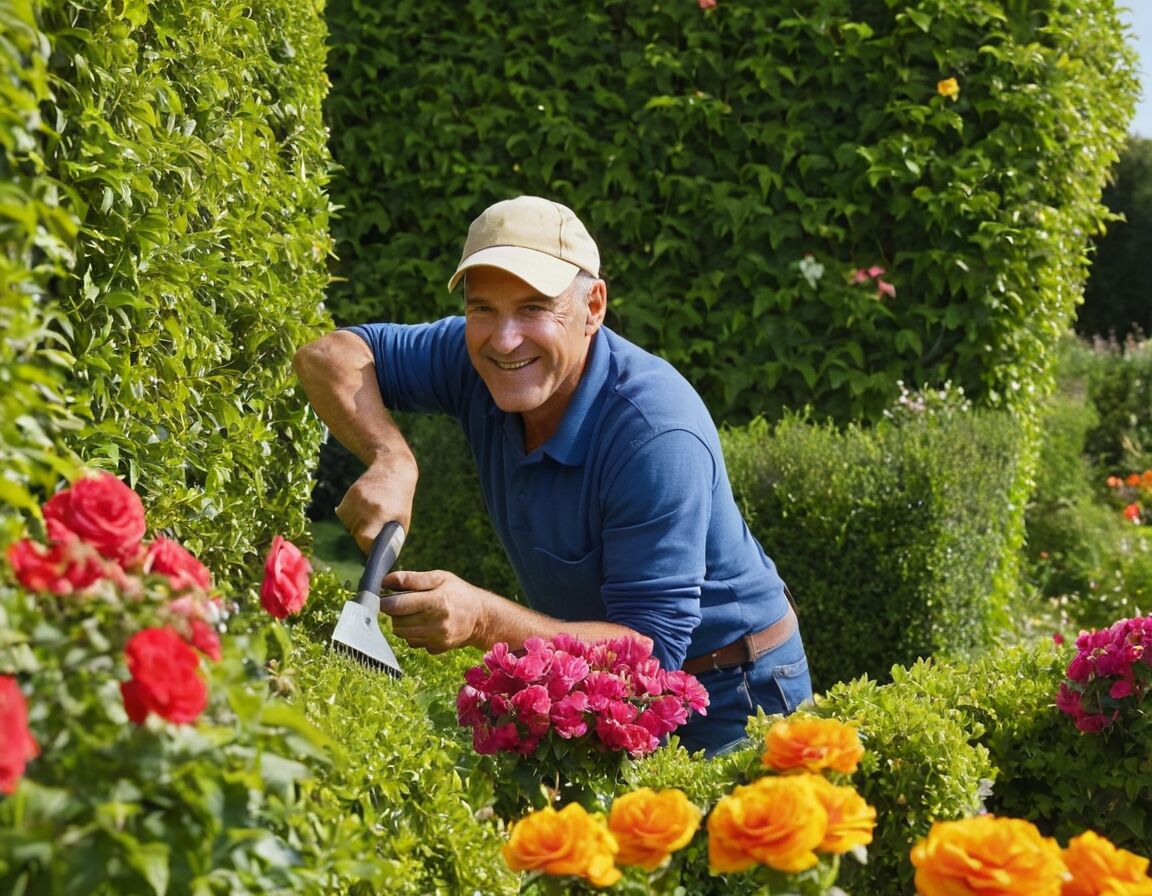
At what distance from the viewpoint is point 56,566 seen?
1.36 meters

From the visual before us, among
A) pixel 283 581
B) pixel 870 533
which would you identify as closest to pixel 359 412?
pixel 283 581

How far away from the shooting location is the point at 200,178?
9.09 feet

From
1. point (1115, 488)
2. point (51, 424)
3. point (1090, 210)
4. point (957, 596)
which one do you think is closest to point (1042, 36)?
point (1090, 210)

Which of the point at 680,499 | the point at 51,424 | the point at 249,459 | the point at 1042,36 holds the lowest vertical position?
the point at 249,459

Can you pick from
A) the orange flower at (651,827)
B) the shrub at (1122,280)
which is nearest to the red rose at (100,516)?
the orange flower at (651,827)

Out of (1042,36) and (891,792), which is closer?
(891,792)

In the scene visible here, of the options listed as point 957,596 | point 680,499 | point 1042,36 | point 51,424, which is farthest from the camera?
point 1042,36

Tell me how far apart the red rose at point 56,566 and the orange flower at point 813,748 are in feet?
3.01

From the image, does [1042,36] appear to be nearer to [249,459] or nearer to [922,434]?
[922,434]

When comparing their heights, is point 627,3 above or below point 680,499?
above

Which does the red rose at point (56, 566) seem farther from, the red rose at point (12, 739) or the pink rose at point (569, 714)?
the pink rose at point (569, 714)

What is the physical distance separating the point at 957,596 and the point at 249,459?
11.1 feet

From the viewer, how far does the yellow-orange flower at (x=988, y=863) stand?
1411mm

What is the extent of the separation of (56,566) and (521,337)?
5.11 feet
